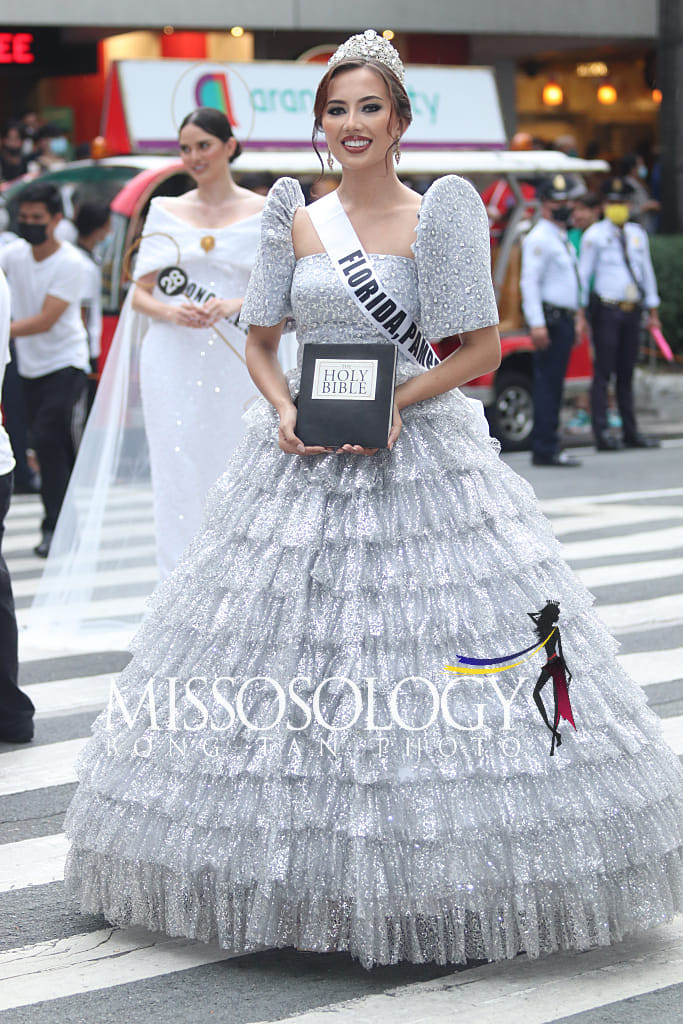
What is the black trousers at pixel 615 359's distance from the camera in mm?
13609

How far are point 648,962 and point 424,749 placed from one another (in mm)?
712

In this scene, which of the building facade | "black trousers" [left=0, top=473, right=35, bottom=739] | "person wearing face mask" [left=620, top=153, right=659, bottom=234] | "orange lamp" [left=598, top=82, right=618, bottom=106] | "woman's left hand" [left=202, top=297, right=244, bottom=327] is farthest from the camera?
"orange lamp" [left=598, top=82, right=618, bottom=106]

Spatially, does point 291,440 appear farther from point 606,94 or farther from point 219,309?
point 606,94

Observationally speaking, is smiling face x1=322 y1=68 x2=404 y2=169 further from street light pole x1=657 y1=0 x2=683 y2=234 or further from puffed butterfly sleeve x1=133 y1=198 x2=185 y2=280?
street light pole x1=657 y1=0 x2=683 y2=234

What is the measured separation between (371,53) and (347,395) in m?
0.80

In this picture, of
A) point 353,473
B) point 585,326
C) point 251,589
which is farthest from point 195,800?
point 585,326

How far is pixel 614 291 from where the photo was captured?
44.5 ft

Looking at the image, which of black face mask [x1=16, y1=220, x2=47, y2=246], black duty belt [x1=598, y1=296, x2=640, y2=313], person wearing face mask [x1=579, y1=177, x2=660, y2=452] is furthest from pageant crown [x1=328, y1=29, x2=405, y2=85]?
black duty belt [x1=598, y1=296, x2=640, y2=313]

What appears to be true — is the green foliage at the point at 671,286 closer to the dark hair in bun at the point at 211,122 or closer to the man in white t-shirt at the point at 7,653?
the dark hair in bun at the point at 211,122

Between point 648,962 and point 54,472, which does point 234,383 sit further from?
point 648,962

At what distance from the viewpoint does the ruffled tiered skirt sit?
3.34 m

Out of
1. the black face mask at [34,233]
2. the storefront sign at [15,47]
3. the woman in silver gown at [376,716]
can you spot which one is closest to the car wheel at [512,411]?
the black face mask at [34,233]

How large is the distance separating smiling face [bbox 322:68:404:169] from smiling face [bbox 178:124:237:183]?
2.46 metres

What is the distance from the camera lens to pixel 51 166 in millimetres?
15273
